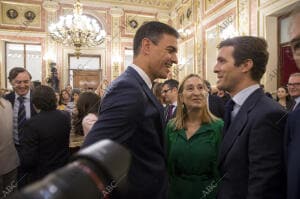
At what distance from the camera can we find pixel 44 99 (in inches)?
104

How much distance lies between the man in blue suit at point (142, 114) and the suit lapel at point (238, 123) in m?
0.34

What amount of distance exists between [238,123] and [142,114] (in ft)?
1.70

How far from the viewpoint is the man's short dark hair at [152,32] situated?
1.67 m

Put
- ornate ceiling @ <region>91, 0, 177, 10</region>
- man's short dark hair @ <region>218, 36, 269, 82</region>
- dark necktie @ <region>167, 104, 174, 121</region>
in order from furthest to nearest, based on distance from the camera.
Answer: ornate ceiling @ <region>91, 0, 177, 10</region> → dark necktie @ <region>167, 104, 174, 121</region> → man's short dark hair @ <region>218, 36, 269, 82</region>

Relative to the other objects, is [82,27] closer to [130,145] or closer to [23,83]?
[23,83]

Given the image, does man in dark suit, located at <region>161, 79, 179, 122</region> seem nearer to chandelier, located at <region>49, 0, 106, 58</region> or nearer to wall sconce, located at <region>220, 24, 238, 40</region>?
wall sconce, located at <region>220, 24, 238, 40</region>

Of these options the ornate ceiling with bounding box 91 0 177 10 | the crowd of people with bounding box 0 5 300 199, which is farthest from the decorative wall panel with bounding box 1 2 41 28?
the crowd of people with bounding box 0 5 300 199

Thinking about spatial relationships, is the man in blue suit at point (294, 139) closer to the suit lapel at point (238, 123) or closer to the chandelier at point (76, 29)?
the suit lapel at point (238, 123)

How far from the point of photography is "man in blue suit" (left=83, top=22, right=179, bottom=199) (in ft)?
4.32

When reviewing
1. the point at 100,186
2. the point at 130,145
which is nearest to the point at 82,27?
the point at 130,145

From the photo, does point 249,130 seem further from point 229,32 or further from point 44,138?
point 229,32

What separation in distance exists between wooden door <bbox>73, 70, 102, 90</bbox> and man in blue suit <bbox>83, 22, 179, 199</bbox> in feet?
37.1

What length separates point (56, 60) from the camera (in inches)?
470

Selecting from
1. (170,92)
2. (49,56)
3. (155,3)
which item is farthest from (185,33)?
(170,92)
